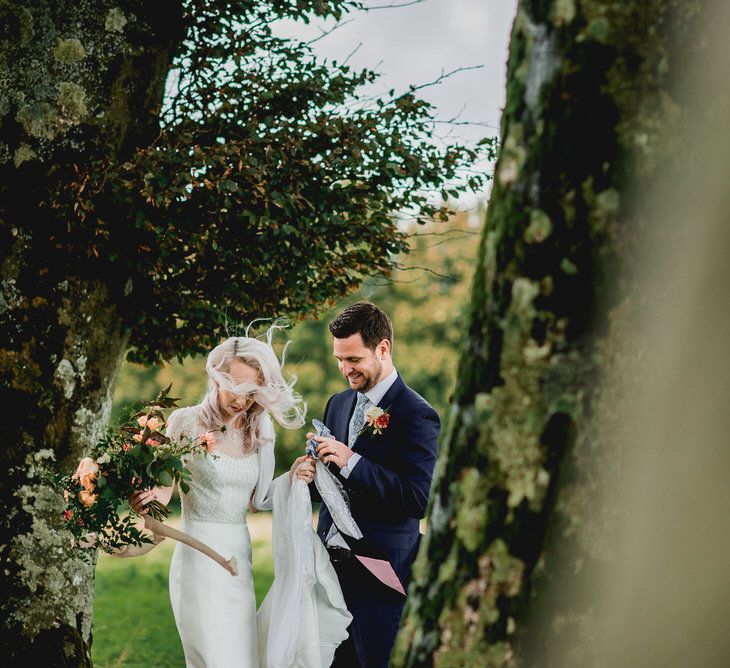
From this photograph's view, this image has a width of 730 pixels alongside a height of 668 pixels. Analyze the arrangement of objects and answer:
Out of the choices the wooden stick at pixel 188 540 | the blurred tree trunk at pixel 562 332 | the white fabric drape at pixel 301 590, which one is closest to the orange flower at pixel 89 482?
the wooden stick at pixel 188 540

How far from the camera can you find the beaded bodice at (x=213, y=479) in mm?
5531

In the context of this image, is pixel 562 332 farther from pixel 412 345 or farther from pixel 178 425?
pixel 412 345

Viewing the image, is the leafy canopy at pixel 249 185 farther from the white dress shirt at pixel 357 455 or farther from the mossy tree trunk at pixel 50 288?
the white dress shirt at pixel 357 455

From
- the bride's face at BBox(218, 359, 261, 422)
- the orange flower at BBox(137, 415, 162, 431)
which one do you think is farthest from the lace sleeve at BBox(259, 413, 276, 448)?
the orange flower at BBox(137, 415, 162, 431)

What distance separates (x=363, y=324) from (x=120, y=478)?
1703 millimetres

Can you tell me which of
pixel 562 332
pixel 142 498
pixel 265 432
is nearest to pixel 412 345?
pixel 265 432

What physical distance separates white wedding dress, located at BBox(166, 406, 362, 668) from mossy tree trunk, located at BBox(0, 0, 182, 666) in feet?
5.11

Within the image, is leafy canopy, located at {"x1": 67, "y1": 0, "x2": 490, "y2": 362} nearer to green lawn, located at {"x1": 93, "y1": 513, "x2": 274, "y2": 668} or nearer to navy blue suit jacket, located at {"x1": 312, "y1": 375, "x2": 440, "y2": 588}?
navy blue suit jacket, located at {"x1": 312, "y1": 375, "x2": 440, "y2": 588}

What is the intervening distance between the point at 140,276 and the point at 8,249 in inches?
39.9

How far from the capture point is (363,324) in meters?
5.84

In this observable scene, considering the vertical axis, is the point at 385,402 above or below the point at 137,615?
above

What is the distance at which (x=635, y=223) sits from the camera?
115 inches

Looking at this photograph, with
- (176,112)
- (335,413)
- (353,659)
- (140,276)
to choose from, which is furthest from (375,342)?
(176,112)

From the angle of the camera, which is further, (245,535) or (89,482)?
(245,535)
